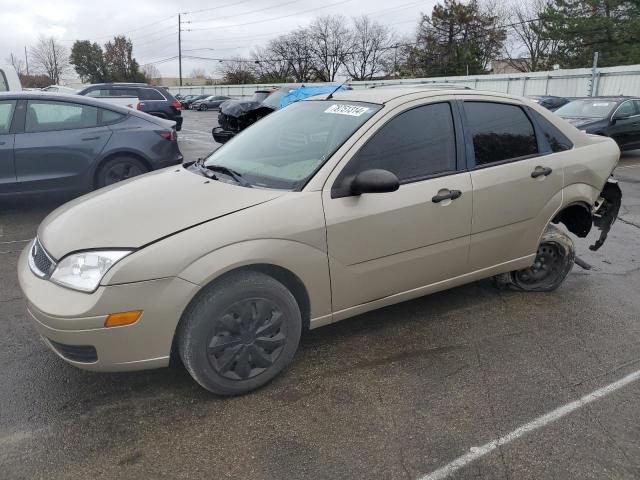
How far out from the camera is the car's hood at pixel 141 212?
261 centimetres

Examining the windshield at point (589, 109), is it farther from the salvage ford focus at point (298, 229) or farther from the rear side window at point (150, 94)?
the rear side window at point (150, 94)

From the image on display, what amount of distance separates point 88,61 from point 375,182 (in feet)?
286

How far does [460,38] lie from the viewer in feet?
182

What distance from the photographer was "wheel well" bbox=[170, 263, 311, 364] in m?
2.67

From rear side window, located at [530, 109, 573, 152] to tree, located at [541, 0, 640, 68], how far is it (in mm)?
37616

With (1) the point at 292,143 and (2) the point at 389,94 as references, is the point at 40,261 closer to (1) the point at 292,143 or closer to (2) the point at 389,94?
(1) the point at 292,143

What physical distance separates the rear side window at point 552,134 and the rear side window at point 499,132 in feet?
0.34

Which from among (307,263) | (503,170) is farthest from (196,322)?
(503,170)

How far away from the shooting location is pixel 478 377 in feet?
10.2

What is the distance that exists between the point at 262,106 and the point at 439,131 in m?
8.88

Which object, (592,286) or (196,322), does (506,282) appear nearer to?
(592,286)

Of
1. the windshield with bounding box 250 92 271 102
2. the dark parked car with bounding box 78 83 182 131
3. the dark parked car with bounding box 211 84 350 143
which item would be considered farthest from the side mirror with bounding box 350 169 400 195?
the windshield with bounding box 250 92 271 102

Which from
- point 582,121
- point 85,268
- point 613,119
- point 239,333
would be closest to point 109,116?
point 85,268

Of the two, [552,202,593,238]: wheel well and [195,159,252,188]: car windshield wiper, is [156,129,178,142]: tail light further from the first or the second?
[552,202,593,238]: wheel well
